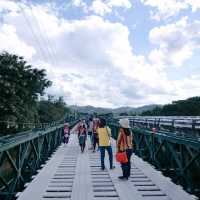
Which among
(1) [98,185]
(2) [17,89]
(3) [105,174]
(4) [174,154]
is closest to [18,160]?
(1) [98,185]

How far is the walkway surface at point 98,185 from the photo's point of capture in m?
8.17

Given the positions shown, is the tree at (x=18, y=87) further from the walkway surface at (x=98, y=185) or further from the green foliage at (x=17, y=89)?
the walkway surface at (x=98, y=185)

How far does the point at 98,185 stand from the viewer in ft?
31.1

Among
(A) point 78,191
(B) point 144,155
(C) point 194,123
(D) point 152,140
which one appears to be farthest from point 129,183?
(B) point 144,155

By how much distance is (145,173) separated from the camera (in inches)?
439

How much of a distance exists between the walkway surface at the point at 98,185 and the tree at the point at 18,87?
89.5 feet

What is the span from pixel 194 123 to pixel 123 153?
98.1 inches

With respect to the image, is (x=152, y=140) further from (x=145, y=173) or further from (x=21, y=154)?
(x=21, y=154)

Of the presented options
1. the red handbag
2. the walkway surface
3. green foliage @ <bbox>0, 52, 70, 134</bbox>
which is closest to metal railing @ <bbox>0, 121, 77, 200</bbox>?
the walkway surface

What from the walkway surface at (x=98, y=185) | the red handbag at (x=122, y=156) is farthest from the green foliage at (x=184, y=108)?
the red handbag at (x=122, y=156)

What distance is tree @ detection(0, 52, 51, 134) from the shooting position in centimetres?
3919

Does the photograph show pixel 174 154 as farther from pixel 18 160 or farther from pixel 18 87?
pixel 18 87

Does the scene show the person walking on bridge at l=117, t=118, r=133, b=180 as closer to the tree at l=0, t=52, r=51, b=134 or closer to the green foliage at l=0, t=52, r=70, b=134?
the green foliage at l=0, t=52, r=70, b=134

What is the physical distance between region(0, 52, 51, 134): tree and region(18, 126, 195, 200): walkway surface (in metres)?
27.3
